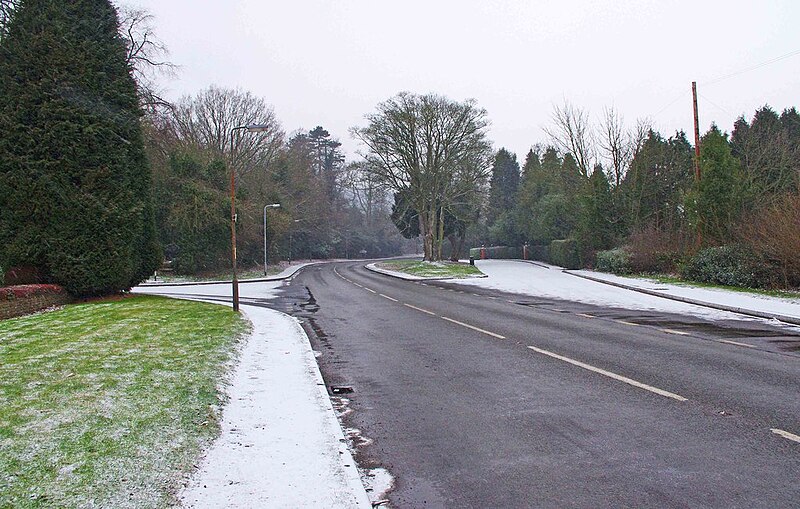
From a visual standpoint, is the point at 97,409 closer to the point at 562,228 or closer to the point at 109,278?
the point at 109,278

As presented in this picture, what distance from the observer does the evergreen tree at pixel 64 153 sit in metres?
A: 20.1

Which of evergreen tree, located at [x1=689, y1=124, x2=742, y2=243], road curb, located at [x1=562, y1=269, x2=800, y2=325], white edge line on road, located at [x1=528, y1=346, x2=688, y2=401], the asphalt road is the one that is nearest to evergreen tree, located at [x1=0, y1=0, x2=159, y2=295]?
the asphalt road

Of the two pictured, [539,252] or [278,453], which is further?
[539,252]

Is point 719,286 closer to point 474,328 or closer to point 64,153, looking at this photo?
point 474,328

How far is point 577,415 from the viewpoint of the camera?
20.6ft

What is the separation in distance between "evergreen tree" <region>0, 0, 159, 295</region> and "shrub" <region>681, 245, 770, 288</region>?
23.4 metres

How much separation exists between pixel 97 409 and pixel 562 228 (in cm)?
5646

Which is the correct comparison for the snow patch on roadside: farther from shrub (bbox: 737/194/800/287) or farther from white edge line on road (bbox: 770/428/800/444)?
shrub (bbox: 737/194/800/287)

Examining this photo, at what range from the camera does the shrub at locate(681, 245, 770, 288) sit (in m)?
21.7

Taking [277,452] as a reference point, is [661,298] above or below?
above

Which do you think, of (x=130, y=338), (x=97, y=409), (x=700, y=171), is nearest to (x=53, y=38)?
(x=130, y=338)

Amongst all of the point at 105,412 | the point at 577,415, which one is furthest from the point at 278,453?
the point at 577,415

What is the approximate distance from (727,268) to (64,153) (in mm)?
25604

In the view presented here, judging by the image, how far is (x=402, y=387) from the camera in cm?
802
